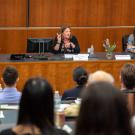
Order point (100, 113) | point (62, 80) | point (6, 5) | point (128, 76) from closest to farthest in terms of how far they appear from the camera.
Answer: point (100, 113)
point (128, 76)
point (62, 80)
point (6, 5)

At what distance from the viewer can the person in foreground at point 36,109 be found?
2346 mm

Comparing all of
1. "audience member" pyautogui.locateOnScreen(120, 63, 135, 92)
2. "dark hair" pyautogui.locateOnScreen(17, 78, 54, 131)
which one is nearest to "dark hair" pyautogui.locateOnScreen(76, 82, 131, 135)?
"dark hair" pyautogui.locateOnScreen(17, 78, 54, 131)

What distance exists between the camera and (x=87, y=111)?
6.29ft

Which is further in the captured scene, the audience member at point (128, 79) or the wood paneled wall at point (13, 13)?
the wood paneled wall at point (13, 13)

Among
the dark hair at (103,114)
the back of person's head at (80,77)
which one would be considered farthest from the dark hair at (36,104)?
the back of person's head at (80,77)

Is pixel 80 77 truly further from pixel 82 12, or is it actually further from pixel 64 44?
pixel 82 12

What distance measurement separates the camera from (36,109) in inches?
92.5

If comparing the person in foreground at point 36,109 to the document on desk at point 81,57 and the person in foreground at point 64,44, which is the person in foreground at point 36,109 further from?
the person in foreground at point 64,44

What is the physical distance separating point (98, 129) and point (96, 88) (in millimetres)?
166

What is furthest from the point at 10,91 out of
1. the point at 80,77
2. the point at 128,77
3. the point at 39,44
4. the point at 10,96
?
the point at 39,44

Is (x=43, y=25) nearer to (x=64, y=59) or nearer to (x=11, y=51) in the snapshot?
(x=11, y=51)

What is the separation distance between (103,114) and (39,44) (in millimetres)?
6001

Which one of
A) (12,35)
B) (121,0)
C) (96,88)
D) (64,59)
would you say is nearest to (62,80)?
(64,59)

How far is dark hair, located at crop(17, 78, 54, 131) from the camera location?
7.69 feet
